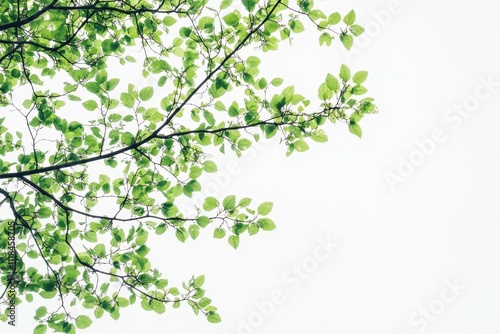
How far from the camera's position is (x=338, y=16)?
12.0 ft

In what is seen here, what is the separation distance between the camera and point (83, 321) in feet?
12.6

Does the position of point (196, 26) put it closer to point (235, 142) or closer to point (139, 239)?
point (235, 142)

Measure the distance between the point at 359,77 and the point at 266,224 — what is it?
149 centimetres

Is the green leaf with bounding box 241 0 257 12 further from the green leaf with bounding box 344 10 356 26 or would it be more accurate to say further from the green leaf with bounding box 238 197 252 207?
the green leaf with bounding box 238 197 252 207

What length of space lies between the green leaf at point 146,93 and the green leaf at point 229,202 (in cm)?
114

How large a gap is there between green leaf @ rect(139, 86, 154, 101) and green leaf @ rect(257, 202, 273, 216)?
1.39 meters

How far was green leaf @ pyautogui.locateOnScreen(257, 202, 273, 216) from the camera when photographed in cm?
363

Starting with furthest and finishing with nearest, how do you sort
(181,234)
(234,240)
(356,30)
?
(181,234) → (234,240) → (356,30)

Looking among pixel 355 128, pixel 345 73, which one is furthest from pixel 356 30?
pixel 355 128

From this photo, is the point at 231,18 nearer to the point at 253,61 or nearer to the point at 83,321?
the point at 253,61

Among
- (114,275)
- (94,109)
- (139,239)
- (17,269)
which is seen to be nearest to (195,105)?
(94,109)

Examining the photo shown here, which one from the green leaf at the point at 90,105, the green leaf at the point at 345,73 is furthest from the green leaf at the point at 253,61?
the green leaf at the point at 90,105

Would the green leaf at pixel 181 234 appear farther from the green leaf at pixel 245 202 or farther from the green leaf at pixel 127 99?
the green leaf at pixel 127 99

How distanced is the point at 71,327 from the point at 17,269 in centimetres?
86
